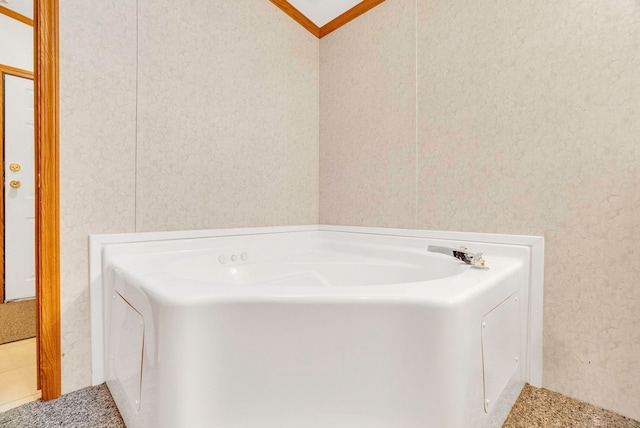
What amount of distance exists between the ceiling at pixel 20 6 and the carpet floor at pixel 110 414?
2345mm

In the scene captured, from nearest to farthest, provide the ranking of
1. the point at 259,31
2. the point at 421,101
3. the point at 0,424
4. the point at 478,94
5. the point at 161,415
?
1. the point at 161,415
2. the point at 0,424
3. the point at 478,94
4. the point at 421,101
5. the point at 259,31

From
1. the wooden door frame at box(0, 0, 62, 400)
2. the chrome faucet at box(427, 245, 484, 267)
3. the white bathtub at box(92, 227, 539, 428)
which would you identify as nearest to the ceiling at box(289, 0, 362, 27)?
the wooden door frame at box(0, 0, 62, 400)

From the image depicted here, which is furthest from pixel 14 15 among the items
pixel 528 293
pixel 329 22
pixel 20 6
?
pixel 528 293

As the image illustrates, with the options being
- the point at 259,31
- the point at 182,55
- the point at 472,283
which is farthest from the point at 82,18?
the point at 472,283

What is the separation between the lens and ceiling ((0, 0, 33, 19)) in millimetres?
1881

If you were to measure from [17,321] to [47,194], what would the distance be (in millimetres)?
1277

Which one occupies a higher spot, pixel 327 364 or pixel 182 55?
pixel 182 55

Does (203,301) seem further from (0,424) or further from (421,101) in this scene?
(421,101)

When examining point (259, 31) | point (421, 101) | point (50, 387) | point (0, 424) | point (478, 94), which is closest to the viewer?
point (0, 424)

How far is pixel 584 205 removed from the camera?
1.16m

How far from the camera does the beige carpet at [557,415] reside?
1.04 m

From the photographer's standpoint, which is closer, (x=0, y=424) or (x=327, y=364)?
(x=327, y=364)

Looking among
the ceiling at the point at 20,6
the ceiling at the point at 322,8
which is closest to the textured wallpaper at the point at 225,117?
the ceiling at the point at 322,8

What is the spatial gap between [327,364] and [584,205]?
1.18 m
